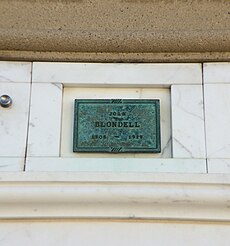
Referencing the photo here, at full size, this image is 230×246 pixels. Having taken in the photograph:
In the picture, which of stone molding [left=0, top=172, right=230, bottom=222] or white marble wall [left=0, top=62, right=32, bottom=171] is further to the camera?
white marble wall [left=0, top=62, right=32, bottom=171]

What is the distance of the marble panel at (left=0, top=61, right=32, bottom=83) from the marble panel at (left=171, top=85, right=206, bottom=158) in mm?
636

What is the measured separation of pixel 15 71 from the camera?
105 inches

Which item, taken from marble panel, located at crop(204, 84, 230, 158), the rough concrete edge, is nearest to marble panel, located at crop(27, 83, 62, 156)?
the rough concrete edge

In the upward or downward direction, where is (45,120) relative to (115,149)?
upward

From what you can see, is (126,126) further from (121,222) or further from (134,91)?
(121,222)

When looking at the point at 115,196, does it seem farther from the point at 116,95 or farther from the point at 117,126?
the point at 116,95

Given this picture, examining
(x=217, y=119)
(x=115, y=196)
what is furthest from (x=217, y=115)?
(x=115, y=196)

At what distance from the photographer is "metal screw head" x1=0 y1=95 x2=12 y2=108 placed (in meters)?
2.58

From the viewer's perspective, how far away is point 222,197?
2.40 m

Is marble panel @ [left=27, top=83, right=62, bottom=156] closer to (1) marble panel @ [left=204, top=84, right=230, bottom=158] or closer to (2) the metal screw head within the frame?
(2) the metal screw head

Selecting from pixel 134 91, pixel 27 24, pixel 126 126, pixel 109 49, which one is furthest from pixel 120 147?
pixel 27 24

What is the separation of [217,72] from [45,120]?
2.54ft

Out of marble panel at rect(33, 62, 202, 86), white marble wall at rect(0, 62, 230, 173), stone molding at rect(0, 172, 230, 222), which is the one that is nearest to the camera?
stone molding at rect(0, 172, 230, 222)

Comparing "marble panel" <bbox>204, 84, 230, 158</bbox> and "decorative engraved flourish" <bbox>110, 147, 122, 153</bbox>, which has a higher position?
"marble panel" <bbox>204, 84, 230, 158</bbox>
